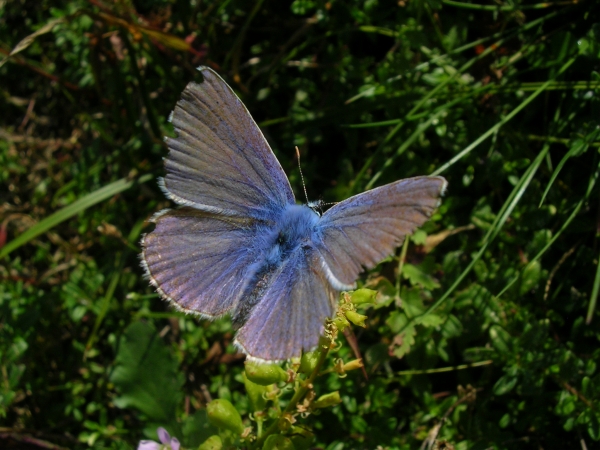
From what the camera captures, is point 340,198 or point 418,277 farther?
point 340,198

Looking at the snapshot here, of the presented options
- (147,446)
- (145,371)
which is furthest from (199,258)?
(145,371)

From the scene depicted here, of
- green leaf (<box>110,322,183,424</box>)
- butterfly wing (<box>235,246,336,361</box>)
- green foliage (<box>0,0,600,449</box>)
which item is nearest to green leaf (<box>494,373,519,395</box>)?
green foliage (<box>0,0,600,449</box>)

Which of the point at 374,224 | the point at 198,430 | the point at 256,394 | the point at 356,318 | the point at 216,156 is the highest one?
the point at 216,156

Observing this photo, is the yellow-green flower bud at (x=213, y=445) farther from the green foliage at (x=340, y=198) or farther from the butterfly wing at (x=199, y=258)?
the butterfly wing at (x=199, y=258)

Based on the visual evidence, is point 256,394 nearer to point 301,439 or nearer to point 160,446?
point 301,439

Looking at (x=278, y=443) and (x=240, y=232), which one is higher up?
(x=240, y=232)

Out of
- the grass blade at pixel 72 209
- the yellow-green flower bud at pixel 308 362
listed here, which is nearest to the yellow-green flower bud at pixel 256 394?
the yellow-green flower bud at pixel 308 362

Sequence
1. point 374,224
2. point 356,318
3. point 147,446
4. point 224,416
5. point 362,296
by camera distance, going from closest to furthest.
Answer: point 374,224 → point 356,318 → point 362,296 → point 224,416 → point 147,446

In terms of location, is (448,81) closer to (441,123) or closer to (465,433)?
(441,123)
